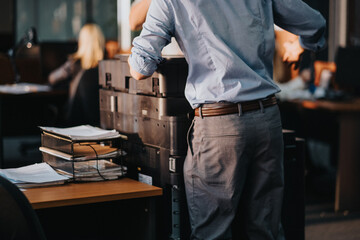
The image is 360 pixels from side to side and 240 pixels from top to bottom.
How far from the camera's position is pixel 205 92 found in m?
2.04

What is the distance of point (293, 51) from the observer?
2.46 meters

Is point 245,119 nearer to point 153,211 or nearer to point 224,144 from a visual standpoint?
point 224,144

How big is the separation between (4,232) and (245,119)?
3.23 ft

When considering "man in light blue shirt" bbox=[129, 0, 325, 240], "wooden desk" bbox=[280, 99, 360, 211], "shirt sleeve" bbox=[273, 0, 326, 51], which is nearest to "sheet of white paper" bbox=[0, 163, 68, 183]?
"man in light blue shirt" bbox=[129, 0, 325, 240]

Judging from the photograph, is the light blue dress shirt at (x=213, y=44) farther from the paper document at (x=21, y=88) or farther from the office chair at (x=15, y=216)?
the paper document at (x=21, y=88)

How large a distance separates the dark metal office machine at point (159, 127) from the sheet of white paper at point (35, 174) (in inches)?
13.7

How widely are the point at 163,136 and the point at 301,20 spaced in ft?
2.41

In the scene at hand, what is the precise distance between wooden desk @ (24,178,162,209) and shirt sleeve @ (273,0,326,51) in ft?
2.81

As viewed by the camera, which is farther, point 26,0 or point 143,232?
point 26,0

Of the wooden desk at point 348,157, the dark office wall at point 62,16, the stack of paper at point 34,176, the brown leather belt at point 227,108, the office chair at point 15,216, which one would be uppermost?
the dark office wall at point 62,16

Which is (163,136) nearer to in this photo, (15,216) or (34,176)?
(34,176)

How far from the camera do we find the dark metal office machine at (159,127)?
2.16m

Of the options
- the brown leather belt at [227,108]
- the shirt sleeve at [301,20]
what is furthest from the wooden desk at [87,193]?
the shirt sleeve at [301,20]

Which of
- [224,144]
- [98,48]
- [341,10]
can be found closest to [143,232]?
[224,144]
